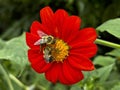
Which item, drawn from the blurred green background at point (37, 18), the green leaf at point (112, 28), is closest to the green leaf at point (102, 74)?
the blurred green background at point (37, 18)

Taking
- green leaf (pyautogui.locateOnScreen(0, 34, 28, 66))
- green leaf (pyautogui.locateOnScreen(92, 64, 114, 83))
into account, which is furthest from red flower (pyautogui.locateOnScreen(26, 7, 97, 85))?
green leaf (pyautogui.locateOnScreen(92, 64, 114, 83))

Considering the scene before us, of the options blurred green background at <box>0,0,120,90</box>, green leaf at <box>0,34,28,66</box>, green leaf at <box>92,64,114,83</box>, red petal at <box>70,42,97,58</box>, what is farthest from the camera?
blurred green background at <box>0,0,120,90</box>

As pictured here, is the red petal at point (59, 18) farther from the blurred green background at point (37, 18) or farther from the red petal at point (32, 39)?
the blurred green background at point (37, 18)

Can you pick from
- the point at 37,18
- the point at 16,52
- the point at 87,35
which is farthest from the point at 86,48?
the point at 37,18

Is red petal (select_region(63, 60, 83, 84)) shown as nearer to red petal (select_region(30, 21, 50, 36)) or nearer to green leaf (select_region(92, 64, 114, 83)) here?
red petal (select_region(30, 21, 50, 36))

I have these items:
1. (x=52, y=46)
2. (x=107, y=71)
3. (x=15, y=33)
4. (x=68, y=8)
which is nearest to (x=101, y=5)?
(x=68, y=8)

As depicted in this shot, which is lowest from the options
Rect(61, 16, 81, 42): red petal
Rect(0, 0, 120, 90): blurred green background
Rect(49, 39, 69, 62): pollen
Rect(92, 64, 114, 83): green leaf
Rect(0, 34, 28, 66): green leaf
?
Rect(0, 0, 120, 90): blurred green background

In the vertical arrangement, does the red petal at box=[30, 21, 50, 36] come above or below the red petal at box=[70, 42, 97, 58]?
above
